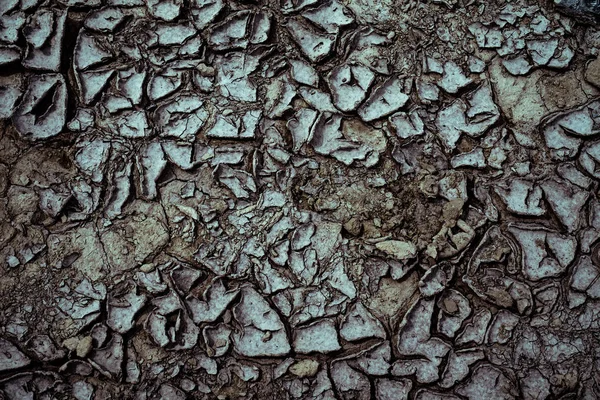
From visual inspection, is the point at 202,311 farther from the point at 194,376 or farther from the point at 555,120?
the point at 555,120

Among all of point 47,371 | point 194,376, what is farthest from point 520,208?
point 47,371

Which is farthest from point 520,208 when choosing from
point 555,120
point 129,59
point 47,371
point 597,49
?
point 47,371

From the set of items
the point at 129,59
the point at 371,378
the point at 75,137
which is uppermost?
the point at 129,59

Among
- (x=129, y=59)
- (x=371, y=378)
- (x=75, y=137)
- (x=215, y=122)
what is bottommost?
(x=371, y=378)

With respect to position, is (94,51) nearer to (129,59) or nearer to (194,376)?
(129,59)

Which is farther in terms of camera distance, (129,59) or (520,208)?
(129,59)

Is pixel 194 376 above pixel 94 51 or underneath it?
underneath
